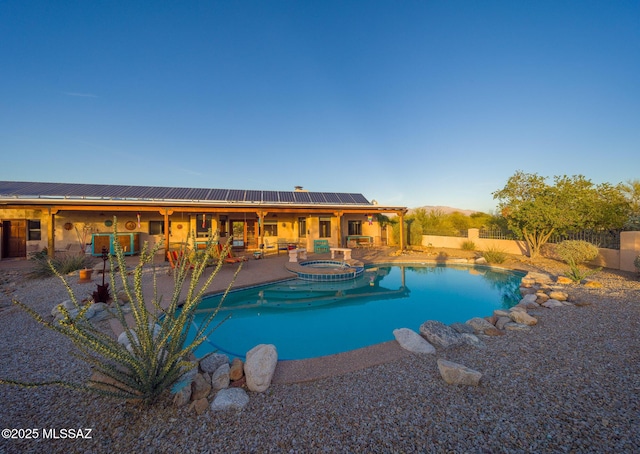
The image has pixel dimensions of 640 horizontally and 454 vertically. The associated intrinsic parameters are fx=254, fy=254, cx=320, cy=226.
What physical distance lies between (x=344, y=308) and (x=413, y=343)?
295cm

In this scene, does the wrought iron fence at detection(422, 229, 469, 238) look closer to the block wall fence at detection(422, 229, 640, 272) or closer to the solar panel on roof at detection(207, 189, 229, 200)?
the block wall fence at detection(422, 229, 640, 272)

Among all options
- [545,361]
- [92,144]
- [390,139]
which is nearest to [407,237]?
[390,139]

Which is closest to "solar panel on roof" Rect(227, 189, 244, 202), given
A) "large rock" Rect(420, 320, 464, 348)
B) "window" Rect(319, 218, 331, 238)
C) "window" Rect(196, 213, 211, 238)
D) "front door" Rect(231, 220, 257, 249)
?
"front door" Rect(231, 220, 257, 249)

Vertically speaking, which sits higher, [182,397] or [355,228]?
[355,228]

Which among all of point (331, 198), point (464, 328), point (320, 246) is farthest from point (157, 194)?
point (464, 328)

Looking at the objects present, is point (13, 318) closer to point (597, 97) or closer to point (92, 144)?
point (92, 144)

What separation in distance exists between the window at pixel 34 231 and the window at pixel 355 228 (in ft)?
53.3

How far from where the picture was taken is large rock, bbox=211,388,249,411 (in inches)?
95.5

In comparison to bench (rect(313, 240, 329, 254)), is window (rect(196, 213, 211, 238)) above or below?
above

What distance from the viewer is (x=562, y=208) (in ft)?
34.8

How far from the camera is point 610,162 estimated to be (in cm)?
1296

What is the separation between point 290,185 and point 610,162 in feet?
61.8

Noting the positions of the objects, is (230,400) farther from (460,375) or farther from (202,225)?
(202,225)

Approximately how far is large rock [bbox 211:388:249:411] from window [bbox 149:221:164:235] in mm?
13570
